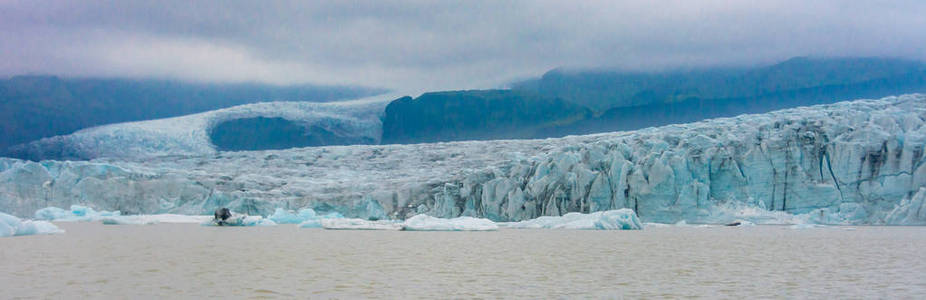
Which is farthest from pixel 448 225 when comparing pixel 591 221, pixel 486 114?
pixel 486 114

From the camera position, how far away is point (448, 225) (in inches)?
1088

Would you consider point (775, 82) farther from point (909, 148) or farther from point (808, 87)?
point (909, 148)

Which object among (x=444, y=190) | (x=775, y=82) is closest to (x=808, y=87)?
(x=775, y=82)

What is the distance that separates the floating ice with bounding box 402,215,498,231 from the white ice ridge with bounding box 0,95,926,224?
4426 mm

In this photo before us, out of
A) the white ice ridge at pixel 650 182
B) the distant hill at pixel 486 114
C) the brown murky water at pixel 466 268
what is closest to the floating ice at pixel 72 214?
the white ice ridge at pixel 650 182

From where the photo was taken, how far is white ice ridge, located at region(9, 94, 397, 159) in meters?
48.7

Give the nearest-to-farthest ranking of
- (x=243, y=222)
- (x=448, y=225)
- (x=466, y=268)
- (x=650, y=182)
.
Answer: (x=466, y=268), (x=448, y=225), (x=650, y=182), (x=243, y=222)

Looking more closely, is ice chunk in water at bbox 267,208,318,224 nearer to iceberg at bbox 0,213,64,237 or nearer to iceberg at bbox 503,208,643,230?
iceberg at bbox 503,208,643,230

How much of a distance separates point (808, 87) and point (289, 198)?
4635cm

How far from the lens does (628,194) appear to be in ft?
100

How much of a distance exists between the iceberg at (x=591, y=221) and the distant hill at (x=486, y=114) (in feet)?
141

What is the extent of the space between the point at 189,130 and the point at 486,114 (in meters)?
30.7

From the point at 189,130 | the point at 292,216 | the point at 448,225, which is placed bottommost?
the point at 292,216

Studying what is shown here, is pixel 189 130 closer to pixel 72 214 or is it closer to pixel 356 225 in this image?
pixel 72 214
